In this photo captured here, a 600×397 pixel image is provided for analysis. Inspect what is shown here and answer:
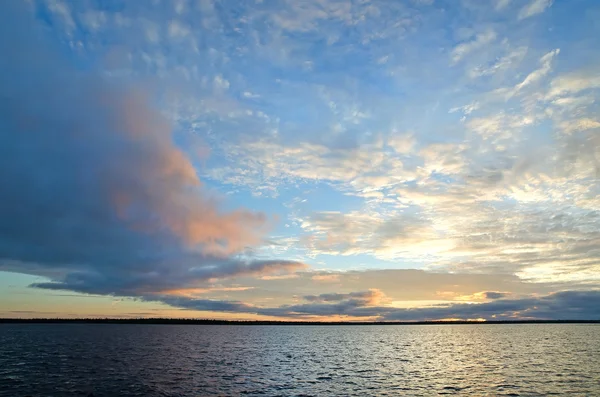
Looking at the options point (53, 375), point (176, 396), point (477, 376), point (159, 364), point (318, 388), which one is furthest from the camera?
point (159, 364)

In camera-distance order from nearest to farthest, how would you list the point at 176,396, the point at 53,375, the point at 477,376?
the point at 176,396
the point at 53,375
the point at 477,376

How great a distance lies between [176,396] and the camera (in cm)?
4488

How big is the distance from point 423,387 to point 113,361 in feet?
186

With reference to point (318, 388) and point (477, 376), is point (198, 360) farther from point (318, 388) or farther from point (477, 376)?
point (477, 376)

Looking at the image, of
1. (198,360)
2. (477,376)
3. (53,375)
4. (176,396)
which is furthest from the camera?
(198,360)

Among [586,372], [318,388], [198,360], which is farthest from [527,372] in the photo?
[198,360]

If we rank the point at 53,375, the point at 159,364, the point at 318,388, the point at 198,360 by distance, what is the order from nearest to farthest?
1. the point at 318,388
2. the point at 53,375
3. the point at 159,364
4. the point at 198,360

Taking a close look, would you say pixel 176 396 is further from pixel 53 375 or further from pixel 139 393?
pixel 53 375

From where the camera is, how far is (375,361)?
84938 millimetres

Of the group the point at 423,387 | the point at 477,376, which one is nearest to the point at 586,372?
the point at 477,376

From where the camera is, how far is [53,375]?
57.0 meters

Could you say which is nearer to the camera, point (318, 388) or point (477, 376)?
point (318, 388)

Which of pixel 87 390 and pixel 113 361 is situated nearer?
pixel 87 390

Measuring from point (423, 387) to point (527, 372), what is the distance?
80.5 ft
